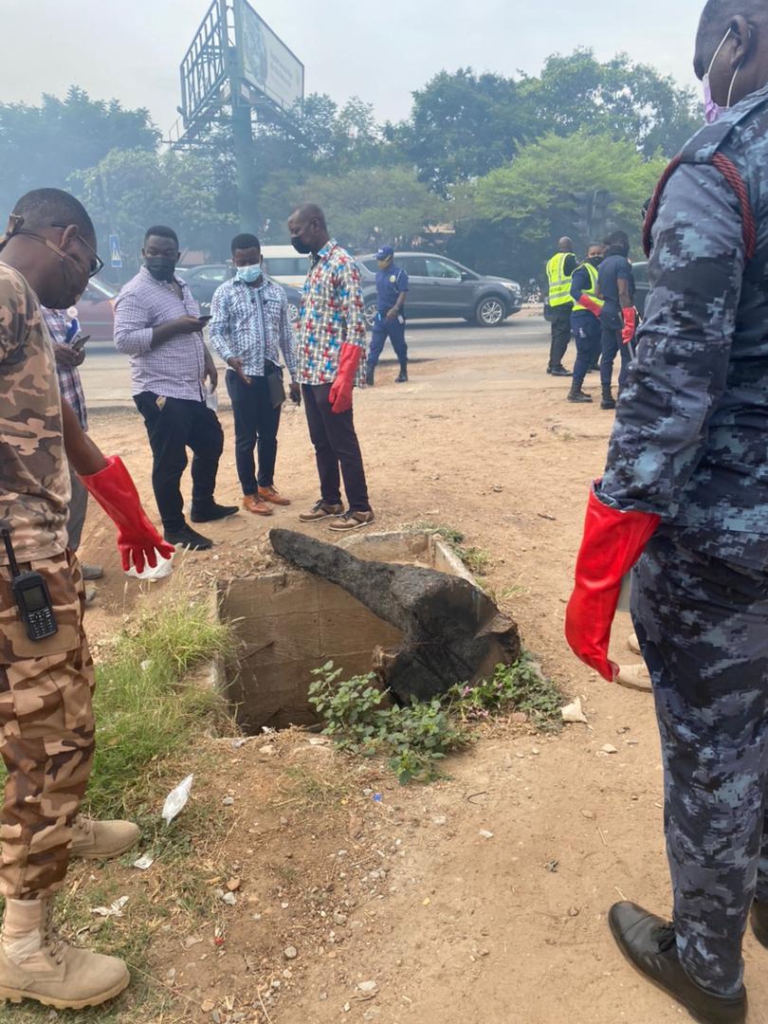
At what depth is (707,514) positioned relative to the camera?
58.5 inches

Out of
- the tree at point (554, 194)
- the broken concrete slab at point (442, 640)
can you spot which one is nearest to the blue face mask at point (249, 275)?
the broken concrete slab at point (442, 640)

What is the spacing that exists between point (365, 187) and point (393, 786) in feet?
91.6

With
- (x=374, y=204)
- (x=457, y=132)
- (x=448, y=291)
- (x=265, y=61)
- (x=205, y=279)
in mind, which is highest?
(x=265, y=61)

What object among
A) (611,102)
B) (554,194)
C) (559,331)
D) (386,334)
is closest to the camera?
(559,331)

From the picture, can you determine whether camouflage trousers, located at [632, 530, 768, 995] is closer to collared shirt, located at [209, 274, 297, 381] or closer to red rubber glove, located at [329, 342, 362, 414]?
red rubber glove, located at [329, 342, 362, 414]

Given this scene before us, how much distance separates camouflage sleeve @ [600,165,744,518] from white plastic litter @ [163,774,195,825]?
5.63ft

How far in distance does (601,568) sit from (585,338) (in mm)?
7461

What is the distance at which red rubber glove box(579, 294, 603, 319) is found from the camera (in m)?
8.28

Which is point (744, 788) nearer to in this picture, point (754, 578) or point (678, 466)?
point (754, 578)

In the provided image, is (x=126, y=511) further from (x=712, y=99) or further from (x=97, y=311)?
(x=97, y=311)

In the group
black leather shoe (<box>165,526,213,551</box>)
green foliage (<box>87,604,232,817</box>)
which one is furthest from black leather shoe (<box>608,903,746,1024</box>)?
black leather shoe (<box>165,526,213,551</box>)

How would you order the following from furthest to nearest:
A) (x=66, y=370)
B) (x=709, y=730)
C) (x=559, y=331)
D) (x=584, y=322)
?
(x=559, y=331), (x=584, y=322), (x=66, y=370), (x=709, y=730)

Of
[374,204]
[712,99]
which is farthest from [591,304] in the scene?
[374,204]

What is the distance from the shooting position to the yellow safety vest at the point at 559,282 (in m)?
9.36
